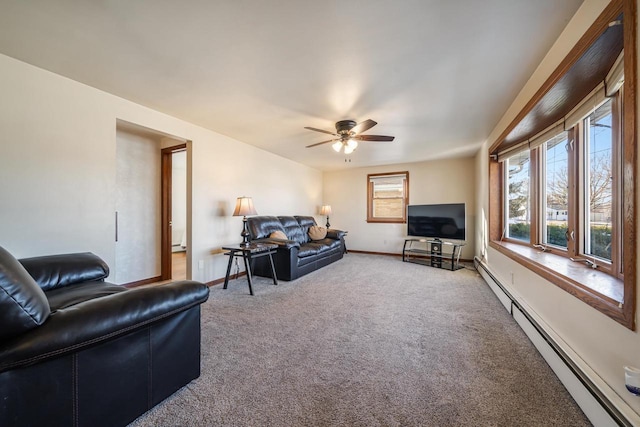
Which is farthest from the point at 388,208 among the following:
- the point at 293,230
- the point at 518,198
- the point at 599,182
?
the point at 599,182

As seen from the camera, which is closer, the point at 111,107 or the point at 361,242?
the point at 111,107

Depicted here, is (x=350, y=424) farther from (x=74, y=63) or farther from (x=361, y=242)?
(x=361, y=242)

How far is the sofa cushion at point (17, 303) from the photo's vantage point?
3.03ft

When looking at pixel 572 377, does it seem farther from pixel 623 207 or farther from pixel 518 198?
pixel 518 198

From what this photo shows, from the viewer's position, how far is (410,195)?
6.18 metres

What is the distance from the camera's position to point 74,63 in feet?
7.02

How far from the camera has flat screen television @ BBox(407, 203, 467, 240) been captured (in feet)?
16.7

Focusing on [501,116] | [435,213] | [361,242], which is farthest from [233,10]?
[361,242]

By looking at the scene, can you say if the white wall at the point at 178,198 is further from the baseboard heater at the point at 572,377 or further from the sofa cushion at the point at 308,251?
the baseboard heater at the point at 572,377

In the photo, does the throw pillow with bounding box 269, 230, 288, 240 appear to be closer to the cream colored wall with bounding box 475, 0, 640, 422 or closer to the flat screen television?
the flat screen television

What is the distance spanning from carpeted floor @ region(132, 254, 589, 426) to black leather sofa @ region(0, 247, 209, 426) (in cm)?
20

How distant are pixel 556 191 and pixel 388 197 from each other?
4060 mm

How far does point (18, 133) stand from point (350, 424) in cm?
338

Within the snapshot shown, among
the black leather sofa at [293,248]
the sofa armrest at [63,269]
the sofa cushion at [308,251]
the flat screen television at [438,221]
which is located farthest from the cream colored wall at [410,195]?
the sofa armrest at [63,269]
